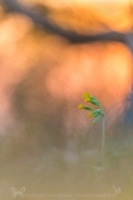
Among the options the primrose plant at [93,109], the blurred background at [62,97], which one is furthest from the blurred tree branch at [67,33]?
the primrose plant at [93,109]

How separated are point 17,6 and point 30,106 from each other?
346 mm

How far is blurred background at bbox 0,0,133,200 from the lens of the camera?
97cm

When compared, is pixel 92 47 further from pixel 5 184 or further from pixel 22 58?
pixel 5 184

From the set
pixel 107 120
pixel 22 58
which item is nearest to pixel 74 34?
pixel 22 58

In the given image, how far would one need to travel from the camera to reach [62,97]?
3.30 feet

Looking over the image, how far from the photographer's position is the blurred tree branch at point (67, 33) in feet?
3.29

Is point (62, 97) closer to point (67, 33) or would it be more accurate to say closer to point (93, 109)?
point (93, 109)

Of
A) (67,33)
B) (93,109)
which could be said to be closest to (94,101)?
(93,109)

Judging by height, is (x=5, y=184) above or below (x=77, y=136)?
below

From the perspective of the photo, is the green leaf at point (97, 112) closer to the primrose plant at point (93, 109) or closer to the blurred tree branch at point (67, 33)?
the primrose plant at point (93, 109)

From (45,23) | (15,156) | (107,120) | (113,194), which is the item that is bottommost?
(113,194)

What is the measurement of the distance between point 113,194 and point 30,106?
1.32 ft

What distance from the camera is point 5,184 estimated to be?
0.95 metres

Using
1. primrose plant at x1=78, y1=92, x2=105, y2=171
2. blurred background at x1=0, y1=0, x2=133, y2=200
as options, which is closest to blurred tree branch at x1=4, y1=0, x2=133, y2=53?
blurred background at x1=0, y1=0, x2=133, y2=200
